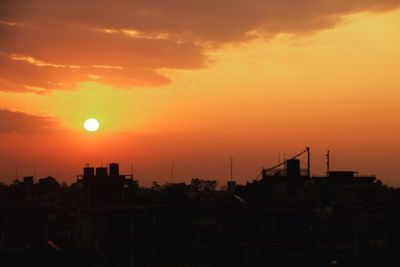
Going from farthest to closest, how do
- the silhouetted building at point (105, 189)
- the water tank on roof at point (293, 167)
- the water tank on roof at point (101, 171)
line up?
1. the water tank on roof at point (293, 167)
2. the water tank on roof at point (101, 171)
3. the silhouetted building at point (105, 189)

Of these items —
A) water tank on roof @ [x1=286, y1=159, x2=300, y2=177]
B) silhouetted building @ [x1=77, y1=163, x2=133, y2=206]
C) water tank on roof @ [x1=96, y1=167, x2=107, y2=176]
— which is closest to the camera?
silhouetted building @ [x1=77, y1=163, x2=133, y2=206]

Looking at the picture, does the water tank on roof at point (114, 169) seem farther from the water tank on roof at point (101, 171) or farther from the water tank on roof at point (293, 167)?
the water tank on roof at point (293, 167)

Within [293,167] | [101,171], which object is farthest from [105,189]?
[293,167]

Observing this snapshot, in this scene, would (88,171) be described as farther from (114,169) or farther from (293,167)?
(293,167)

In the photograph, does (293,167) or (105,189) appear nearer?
(105,189)

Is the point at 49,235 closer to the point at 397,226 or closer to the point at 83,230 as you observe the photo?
the point at 83,230

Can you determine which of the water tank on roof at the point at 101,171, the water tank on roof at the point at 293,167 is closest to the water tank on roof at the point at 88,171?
the water tank on roof at the point at 101,171

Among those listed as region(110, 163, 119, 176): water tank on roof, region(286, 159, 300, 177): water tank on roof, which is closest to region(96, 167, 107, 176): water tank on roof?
region(110, 163, 119, 176): water tank on roof

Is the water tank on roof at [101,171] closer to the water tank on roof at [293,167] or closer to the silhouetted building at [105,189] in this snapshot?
the silhouetted building at [105,189]

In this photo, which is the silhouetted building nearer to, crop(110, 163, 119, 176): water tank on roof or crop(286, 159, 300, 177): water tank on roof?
crop(110, 163, 119, 176): water tank on roof

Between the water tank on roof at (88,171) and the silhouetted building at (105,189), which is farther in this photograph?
the water tank on roof at (88,171)

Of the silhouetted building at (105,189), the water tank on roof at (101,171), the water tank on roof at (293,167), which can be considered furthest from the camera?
the water tank on roof at (293,167)

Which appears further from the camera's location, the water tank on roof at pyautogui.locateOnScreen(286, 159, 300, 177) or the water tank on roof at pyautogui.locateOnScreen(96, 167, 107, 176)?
the water tank on roof at pyautogui.locateOnScreen(286, 159, 300, 177)

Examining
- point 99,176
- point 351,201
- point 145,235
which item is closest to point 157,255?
point 145,235
